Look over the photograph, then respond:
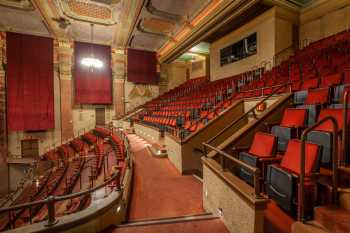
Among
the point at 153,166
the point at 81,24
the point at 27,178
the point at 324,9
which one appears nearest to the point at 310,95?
the point at 153,166

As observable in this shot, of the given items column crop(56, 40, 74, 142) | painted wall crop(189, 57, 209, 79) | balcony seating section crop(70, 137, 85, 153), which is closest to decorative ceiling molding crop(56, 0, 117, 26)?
column crop(56, 40, 74, 142)

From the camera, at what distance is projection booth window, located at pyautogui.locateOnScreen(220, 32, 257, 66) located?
8266 millimetres

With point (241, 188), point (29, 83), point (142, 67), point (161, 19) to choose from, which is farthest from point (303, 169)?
point (142, 67)

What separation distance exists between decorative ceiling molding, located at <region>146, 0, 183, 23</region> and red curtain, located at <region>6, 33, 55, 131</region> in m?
6.73

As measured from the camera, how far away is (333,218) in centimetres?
127

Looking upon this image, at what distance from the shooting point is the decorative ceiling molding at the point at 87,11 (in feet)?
26.3

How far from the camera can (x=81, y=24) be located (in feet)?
31.4

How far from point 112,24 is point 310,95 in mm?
9738

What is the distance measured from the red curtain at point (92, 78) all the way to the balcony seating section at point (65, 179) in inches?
110

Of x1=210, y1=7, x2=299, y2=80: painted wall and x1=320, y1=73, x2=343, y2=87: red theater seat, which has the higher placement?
x1=210, y1=7, x2=299, y2=80: painted wall

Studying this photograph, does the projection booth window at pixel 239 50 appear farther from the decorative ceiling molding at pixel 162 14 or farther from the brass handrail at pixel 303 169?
the brass handrail at pixel 303 169

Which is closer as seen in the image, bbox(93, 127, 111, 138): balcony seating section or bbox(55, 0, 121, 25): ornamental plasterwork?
bbox(55, 0, 121, 25): ornamental plasterwork

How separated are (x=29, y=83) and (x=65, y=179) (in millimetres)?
7237

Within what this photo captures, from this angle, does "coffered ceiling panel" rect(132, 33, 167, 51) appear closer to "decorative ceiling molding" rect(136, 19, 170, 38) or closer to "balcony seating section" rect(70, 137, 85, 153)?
"decorative ceiling molding" rect(136, 19, 170, 38)
